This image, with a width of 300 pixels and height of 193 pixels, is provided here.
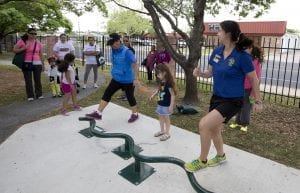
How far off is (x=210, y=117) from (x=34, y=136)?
2965 mm

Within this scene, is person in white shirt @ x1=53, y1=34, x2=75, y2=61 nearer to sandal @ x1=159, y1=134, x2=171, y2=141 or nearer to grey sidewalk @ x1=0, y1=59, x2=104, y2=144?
grey sidewalk @ x1=0, y1=59, x2=104, y2=144

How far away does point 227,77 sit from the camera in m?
3.33

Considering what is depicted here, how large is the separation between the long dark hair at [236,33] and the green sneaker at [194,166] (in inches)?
53.9

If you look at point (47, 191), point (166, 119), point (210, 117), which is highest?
point (210, 117)

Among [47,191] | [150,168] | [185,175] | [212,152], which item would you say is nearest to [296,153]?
[212,152]

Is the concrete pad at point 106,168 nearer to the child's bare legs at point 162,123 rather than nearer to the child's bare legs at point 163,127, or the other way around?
the child's bare legs at point 163,127

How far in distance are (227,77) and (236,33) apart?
48cm

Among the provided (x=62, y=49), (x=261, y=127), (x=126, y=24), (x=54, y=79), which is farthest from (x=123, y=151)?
(x=126, y=24)

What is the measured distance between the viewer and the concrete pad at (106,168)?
3.40m

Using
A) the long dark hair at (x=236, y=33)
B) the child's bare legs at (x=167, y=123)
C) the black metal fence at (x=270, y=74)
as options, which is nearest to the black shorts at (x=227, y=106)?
the long dark hair at (x=236, y=33)

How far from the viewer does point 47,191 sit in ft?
10.8

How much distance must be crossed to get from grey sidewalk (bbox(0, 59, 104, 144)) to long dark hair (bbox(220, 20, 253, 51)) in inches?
146

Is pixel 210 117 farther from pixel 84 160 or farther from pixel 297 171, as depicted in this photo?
pixel 84 160

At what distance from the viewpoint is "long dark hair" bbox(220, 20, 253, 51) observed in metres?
3.24
